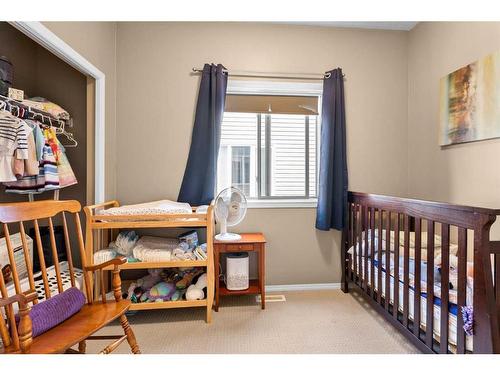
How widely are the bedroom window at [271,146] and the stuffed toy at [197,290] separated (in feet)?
2.91

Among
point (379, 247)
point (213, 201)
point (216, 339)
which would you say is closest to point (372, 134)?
point (379, 247)

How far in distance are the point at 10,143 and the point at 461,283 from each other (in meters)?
2.44

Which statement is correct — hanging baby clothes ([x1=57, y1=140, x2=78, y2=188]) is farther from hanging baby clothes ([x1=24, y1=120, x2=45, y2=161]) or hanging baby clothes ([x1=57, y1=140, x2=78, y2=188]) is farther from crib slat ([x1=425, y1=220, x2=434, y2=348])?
crib slat ([x1=425, y1=220, x2=434, y2=348])

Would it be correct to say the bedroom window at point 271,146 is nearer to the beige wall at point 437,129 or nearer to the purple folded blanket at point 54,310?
the beige wall at point 437,129

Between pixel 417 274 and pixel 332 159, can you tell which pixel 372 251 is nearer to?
pixel 417 274

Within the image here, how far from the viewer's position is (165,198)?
2.48 meters

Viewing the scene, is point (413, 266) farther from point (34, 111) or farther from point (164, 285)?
point (34, 111)

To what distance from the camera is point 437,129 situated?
2.30 meters

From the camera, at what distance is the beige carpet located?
167 cm

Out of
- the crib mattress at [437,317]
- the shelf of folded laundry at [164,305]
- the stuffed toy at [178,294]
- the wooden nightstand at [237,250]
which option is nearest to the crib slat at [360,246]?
the crib mattress at [437,317]

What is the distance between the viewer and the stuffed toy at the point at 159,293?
200cm

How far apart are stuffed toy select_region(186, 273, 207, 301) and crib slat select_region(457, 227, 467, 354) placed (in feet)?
5.08

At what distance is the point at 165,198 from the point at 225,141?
791 millimetres

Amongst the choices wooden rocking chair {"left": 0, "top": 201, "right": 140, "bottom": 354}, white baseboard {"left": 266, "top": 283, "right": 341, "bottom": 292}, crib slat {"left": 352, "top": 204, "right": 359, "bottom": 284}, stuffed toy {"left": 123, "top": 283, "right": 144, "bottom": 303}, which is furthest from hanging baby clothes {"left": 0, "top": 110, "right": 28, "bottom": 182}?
crib slat {"left": 352, "top": 204, "right": 359, "bottom": 284}
